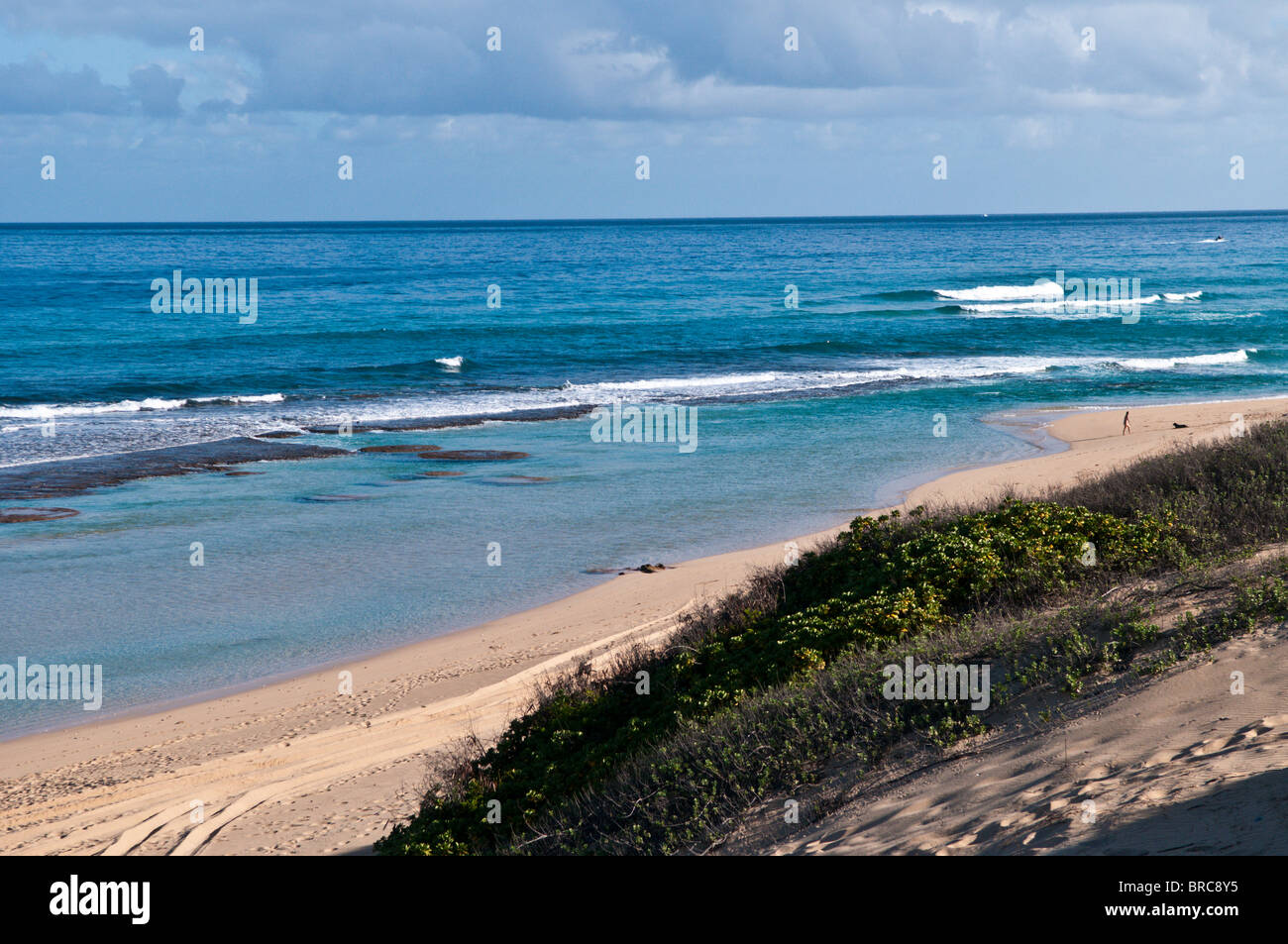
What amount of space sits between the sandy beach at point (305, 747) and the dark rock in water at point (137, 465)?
11.6 meters

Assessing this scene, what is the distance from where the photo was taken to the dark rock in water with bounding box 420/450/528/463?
72.4 feet

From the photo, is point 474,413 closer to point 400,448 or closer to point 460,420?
point 460,420

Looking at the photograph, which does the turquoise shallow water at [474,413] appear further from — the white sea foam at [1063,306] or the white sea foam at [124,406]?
the white sea foam at [1063,306]

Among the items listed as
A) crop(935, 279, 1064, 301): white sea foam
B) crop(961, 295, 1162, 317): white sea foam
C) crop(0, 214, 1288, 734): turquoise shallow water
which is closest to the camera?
crop(0, 214, 1288, 734): turquoise shallow water

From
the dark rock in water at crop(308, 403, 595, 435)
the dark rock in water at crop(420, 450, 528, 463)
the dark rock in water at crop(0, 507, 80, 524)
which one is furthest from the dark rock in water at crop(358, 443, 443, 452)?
the dark rock in water at crop(0, 507, 80, 524)

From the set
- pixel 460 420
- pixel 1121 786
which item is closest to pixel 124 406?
pixel 460 420

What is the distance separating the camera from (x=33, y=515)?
57.3ft

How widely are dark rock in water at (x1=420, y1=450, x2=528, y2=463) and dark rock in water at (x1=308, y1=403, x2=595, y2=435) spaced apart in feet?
11.4

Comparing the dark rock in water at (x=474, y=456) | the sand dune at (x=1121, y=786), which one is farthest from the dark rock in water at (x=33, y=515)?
the sand dune at (x=1121, y=786)

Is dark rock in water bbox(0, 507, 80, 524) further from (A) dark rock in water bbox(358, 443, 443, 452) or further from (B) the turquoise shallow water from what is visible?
(A) dark rock in water bbox(358, 443, 443, 452)

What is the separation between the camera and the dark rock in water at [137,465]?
1973 cm

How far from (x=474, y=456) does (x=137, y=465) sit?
23.4 feet
